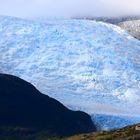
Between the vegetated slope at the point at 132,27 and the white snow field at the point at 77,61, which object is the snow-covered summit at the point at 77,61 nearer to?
the white snow field at the point at 77,61

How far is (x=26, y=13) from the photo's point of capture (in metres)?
166

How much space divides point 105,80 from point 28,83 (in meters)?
15.8

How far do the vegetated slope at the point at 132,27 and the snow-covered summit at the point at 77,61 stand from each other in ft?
83.5

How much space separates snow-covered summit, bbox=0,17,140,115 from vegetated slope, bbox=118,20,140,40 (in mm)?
25457

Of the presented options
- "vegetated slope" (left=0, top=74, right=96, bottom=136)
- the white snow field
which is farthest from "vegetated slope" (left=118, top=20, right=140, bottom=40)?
"vegetated slope" (left=0, top=74, right=96, bottom=136)

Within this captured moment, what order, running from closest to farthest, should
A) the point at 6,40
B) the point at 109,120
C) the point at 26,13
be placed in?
the point at 109,120 < the point at 6,40 < the point at 26,13

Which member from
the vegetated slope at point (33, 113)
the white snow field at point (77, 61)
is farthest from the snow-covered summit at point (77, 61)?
the vegetated slope at point (33, 113)

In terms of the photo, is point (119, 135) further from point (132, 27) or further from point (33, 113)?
point (132, 27)

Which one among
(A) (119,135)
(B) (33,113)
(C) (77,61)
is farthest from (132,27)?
(A) (119,135)

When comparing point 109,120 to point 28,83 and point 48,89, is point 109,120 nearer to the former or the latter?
point 48,89

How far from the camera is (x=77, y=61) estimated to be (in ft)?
457

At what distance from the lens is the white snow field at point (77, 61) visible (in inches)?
5202

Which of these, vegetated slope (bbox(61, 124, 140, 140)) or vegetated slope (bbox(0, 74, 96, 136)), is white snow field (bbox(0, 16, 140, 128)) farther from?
vegetated slope (bbox(61, 124, 140, 140))

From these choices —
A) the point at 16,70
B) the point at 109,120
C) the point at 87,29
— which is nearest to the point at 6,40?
the point at 16,70
